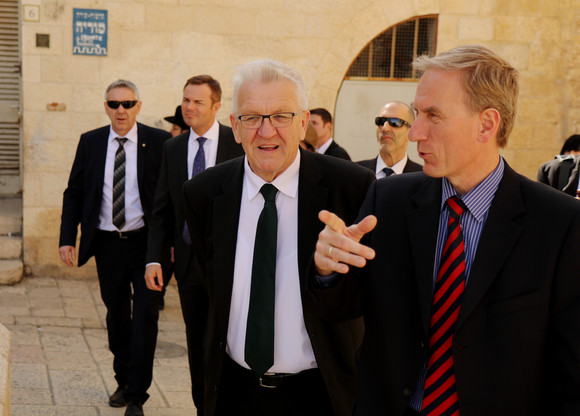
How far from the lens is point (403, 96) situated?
34.3ft

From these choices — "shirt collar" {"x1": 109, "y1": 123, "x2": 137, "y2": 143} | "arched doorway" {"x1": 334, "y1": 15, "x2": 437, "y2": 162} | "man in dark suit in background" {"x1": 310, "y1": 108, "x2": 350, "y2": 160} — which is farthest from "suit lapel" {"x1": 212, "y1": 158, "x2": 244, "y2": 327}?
"arched doorway" {"x1": 334, "y1": 15, "x2": 437, "y2": 162}

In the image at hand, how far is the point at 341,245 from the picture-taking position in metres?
2.21

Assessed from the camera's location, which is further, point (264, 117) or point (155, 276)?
point (155, 276)

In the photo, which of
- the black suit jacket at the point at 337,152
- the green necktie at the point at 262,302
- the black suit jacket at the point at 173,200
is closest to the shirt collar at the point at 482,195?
the green necktie at the point at 262,302

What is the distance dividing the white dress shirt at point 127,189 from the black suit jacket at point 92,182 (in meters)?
0.04

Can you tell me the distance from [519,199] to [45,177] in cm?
818

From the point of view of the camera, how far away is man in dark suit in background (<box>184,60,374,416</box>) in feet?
10.3

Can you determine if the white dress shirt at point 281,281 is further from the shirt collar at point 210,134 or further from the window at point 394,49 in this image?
the window at point 394,49

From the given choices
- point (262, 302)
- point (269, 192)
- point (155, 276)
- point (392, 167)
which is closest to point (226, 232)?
point (269, 192)

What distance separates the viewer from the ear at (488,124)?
92.5 inches

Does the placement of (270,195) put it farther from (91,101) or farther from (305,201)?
(91,101)

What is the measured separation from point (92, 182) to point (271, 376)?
3.25 m

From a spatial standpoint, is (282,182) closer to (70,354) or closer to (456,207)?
(456,207)

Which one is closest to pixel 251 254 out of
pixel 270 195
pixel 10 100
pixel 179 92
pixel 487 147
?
pixel 270 195
